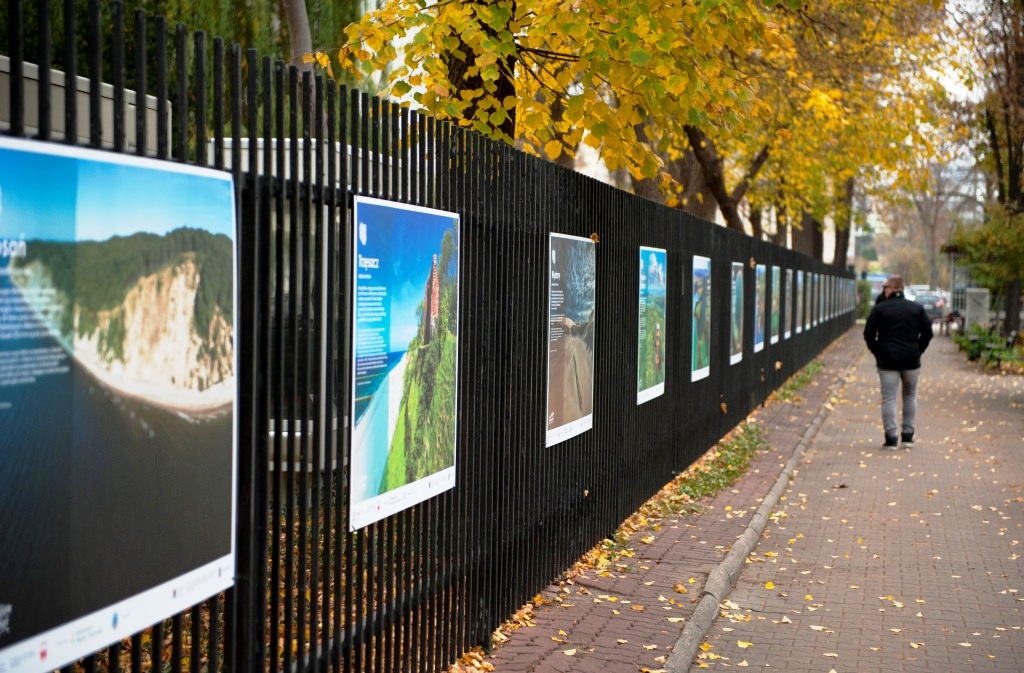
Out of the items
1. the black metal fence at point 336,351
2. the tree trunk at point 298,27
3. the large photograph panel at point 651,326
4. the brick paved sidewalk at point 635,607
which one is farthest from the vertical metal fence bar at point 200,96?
the tree trunk at point 298,27

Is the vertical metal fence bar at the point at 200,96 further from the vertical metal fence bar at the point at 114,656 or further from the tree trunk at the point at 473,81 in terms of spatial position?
the tree trunk at the point at 473,81

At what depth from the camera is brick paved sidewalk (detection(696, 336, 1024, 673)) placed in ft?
21.4

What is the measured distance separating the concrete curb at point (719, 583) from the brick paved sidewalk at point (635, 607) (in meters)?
0.06

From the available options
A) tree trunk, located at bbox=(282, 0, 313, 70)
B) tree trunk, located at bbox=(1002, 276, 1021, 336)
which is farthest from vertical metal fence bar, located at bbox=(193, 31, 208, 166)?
tree trunk, located at bbox=(1002, 276, 1021, 336)

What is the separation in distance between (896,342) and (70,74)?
1281 cm

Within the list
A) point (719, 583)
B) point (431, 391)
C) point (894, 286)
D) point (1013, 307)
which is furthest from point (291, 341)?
point (1013, 307)

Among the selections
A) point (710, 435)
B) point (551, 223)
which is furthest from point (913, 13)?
point (551, 223)

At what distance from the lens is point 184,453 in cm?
348

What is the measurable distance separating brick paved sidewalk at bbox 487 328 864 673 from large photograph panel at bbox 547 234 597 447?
101 centimetres

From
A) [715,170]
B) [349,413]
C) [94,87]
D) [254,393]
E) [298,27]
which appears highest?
[298,27]

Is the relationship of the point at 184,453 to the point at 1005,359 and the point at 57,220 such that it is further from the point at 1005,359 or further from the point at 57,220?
the point at 1005,359

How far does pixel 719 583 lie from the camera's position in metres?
7.68

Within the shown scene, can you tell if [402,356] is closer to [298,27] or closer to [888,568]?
[888,568]

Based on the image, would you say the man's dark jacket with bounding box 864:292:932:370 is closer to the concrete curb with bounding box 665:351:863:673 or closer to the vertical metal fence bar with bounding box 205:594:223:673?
the concrete curb with bounding box 665:351:863:673
